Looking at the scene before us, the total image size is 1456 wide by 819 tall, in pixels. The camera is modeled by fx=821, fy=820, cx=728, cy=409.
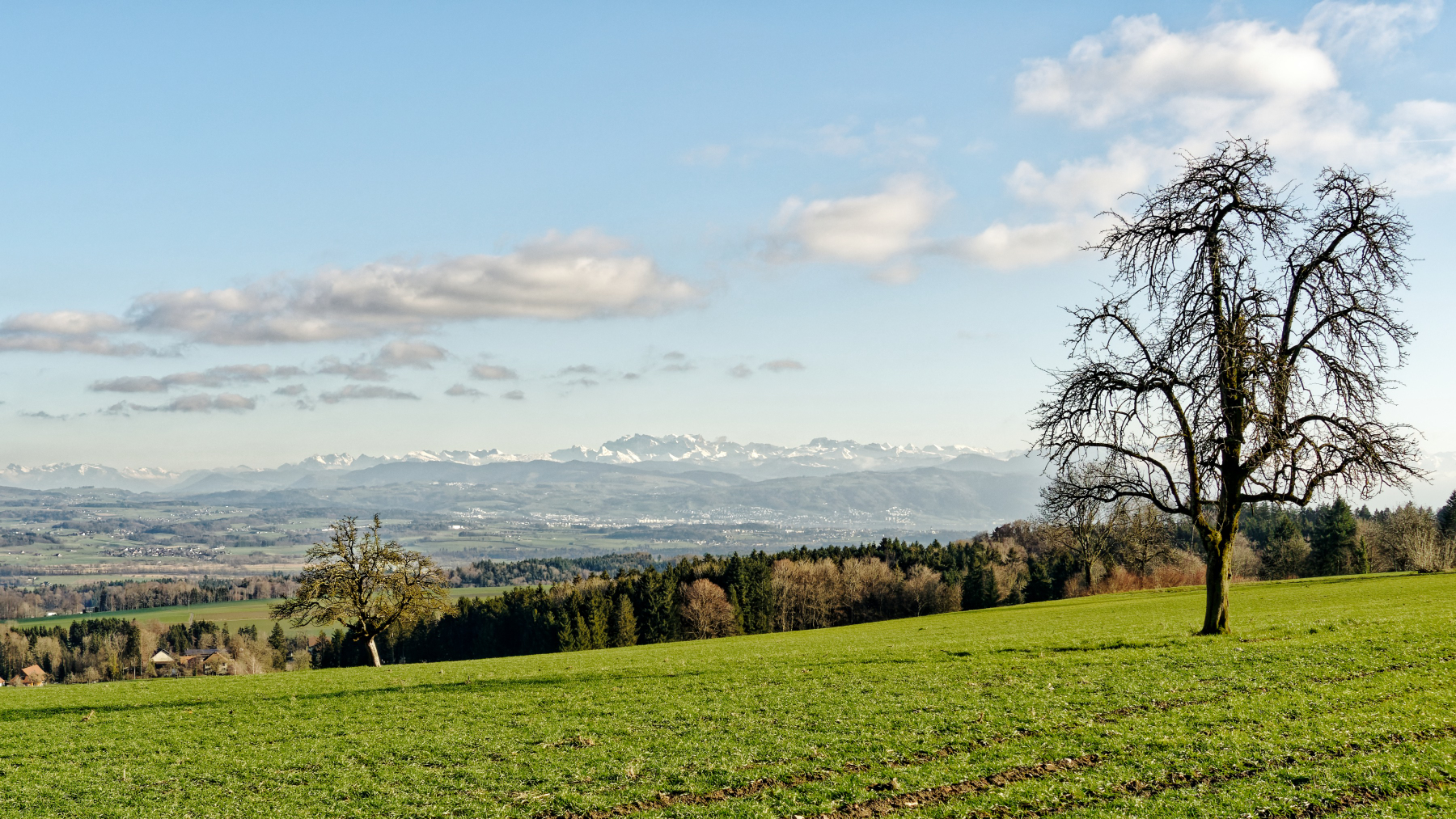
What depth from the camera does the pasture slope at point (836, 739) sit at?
12062 mm

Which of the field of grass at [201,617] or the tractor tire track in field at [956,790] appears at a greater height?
the tractor tire track in field at [956,790]

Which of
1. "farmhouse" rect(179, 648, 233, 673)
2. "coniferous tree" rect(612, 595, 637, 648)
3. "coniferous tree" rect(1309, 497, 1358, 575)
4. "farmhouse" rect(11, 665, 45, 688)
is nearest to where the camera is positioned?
"coniferous tree" rect(612, 595, 637, 648)

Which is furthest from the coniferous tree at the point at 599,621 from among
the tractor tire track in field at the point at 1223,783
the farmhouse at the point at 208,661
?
the tractor tire track in field at the point at 1223,783

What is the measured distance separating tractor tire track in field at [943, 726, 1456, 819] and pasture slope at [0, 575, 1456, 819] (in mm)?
47

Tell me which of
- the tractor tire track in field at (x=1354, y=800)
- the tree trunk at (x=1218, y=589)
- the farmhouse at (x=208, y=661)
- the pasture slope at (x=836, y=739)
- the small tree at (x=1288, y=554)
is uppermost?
the tree trunk at (x=1218, y=589)

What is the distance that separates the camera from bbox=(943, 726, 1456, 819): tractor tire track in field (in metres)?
10.9

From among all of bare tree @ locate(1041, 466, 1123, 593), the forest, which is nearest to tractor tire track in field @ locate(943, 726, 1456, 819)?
bare tree @ locate(1041, 466, 1123, 593)

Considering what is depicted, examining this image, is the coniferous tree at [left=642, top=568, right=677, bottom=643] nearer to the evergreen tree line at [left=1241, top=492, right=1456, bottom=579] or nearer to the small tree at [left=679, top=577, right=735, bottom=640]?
the small tree at [left=679, top=577, right=735, bottom=640]

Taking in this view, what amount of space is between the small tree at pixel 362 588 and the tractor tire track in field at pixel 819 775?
4233 cm

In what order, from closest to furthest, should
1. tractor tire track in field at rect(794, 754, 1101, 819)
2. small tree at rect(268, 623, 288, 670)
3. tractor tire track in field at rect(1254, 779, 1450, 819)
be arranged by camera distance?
1. tractor tire track in field at rect(1254, 779, 1450, 819)
2. tractor tire track in field at rect(794, 754, 1101, 819)
3. small tree at rect(268, 623, 288, 670)

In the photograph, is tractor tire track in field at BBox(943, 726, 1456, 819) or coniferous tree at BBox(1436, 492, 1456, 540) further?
coniferous tree at BBox(1436, 492, 1456, 540)

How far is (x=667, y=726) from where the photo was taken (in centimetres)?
1772

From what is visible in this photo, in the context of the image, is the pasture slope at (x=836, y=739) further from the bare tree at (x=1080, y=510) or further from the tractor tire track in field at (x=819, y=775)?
the bare tree at (x=1080, y=510)

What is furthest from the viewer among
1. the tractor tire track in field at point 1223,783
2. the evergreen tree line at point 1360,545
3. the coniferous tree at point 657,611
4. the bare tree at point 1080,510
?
the coniferous tree at point 657,611
